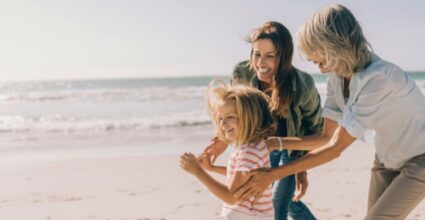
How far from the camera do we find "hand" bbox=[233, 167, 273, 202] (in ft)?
8.73

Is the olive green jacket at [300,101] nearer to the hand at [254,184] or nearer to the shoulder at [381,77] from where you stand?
the shoulder at [381,77]

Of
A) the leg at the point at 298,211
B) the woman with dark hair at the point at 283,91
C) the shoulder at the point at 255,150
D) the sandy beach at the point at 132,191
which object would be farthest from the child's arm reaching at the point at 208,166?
the sandy beach at the point at 132,191

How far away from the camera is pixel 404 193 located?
9.41ft

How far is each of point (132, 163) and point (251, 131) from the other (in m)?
6.32

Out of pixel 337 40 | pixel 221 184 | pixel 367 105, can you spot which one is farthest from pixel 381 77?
pixel 221 184

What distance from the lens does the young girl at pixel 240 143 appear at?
8.89 ft

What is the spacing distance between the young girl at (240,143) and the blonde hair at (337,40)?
1.28ft

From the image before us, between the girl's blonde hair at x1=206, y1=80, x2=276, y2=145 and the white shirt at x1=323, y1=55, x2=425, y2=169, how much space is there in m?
0.40

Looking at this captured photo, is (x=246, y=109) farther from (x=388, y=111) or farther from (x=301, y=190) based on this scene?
(x=301, y=190)

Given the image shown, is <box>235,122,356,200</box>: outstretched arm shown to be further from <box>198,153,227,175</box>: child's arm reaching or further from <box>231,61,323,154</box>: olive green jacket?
<box>231,61,323,154</box>: olive green jacket

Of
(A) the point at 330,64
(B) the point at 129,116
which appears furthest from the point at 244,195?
(B) the point at 129,116

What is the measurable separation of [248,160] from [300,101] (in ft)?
3.59

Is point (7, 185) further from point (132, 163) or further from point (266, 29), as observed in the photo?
point (266, 29)

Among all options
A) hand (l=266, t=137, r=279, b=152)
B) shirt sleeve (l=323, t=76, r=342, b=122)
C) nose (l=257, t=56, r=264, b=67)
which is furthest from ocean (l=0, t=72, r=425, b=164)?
hand (l=266, t=137, r=279, b=152)
